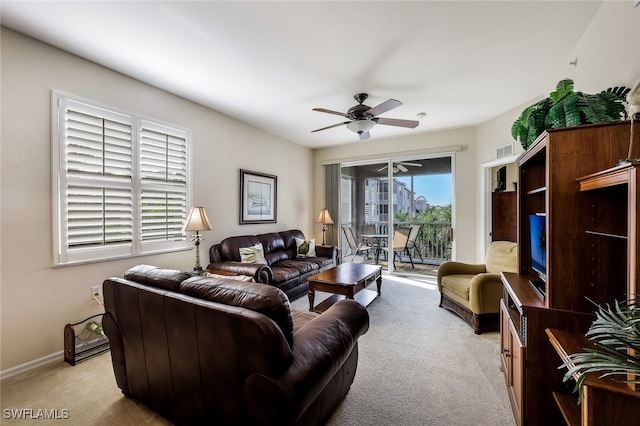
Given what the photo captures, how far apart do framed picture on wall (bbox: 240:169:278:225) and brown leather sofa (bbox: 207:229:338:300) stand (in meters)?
0.38

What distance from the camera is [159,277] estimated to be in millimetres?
1600

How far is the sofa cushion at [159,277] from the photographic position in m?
1.54

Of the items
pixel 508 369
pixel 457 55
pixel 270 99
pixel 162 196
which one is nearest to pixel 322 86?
pixel 270 99

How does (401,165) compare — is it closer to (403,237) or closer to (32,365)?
(403,237)

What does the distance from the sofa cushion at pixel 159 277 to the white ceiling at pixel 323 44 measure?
1834mm

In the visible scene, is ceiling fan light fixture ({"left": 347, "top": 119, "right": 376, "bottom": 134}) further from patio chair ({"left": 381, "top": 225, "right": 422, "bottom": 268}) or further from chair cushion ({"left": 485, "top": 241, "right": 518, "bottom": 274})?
patio chair ({"left": 381, "top": 225, "right": 422, "bottom": 268})

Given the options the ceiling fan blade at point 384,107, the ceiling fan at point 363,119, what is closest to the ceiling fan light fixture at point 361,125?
the ceiling fan at point 363,119

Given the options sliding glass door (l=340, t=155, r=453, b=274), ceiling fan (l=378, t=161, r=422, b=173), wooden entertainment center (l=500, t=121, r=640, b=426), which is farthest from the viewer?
ceiling fan (l=378, t=161, r=422, b=173)

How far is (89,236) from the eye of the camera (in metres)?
2.53

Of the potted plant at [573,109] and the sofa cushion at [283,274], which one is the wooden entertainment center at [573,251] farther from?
the sofa cushion at [283,274]

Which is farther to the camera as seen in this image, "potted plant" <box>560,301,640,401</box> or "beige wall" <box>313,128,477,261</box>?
"beige wall" <box>313,128,477,261</box>

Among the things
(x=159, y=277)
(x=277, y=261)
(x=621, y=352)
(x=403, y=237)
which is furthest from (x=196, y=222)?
(x=403, y=237)

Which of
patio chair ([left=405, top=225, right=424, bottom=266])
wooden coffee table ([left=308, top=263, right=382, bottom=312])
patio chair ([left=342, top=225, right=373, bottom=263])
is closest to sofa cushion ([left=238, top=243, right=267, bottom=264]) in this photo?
wooden coffee table ([left=308, top=263, right=382, bottom=312])

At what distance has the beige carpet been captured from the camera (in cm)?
167
